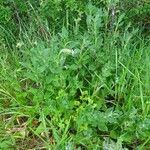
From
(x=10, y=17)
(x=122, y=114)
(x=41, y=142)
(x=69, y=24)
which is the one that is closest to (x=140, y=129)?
(x=122, y=114)

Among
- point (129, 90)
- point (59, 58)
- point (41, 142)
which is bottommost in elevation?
point (41, 142)

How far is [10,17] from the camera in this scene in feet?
12.1

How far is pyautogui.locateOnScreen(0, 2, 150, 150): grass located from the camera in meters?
2.65

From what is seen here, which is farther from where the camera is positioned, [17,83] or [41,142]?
[17,83]

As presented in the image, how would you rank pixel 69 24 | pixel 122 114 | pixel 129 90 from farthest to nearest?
pixel 69 24, pixel 129 90, pixel 122 114

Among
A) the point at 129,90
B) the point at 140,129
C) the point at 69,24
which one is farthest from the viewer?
the point at 69,24

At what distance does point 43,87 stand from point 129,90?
23.6 inches

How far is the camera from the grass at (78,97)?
265 centimetres

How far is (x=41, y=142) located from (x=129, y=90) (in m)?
0.71

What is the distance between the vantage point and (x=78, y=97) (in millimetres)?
2953

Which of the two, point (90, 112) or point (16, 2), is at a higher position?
point (16, 2)

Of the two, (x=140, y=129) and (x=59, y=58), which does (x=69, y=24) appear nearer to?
(x=59, y=58)

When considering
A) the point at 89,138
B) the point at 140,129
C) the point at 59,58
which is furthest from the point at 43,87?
the point at 140,129

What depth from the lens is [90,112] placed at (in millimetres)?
2666
